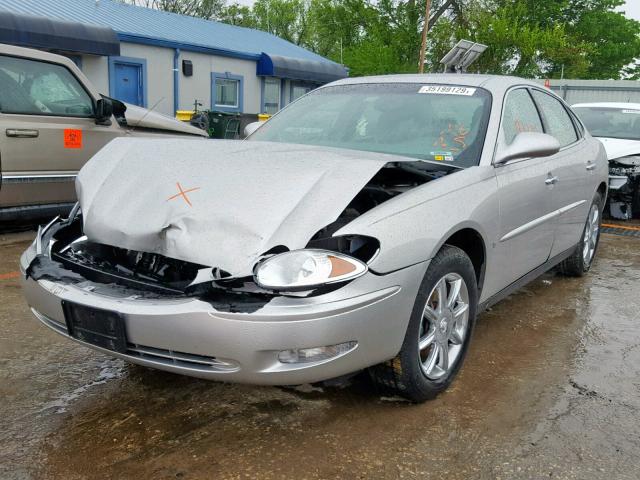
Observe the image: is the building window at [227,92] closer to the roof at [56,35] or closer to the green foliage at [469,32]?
the roof at [56,35]

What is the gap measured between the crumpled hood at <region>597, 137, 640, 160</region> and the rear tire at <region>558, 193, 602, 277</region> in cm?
303

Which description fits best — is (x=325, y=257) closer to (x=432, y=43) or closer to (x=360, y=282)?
(x=360, y=282)

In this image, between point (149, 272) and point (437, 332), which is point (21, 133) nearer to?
point (149, 272)

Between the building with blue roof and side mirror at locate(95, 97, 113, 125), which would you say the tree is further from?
side mirror at locate(95, 97, 113, 125)

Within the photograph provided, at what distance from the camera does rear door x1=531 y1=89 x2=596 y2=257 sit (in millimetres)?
4102

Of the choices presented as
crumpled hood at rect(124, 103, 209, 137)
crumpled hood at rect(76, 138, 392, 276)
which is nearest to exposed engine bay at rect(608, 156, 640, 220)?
crumpled hood at rect(124, 103, 209, 137)

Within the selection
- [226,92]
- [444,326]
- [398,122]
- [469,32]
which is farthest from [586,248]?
[469,32]

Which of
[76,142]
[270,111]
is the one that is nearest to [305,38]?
[270,111]

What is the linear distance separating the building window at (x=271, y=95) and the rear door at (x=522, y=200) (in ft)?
53.1

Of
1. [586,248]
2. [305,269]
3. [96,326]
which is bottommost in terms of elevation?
[586,248]

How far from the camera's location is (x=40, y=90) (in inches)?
233

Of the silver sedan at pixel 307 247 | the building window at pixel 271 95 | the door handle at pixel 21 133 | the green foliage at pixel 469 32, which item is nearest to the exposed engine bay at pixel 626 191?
the silver sedan at pixel 307 247

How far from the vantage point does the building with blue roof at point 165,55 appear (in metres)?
13.0

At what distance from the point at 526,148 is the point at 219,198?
1.68 metres
